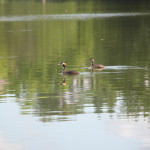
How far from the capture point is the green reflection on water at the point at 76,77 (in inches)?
858

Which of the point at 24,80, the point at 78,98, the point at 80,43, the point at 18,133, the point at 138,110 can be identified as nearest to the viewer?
the point at 18,133

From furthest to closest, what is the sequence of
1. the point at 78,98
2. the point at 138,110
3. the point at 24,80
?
the point at 24,80 → the point at 78,98 → the point at 138,110

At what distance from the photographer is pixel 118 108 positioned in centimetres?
2123

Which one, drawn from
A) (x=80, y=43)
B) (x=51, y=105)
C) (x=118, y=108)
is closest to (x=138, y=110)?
(x=118, y=108)

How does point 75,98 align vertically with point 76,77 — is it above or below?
below

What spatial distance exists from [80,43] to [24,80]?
23344 mm

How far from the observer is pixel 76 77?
29.5 meters

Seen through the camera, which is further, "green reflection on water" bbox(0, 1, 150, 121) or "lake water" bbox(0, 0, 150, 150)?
"green reflection on water" bbox(0, 1, 150, 121)

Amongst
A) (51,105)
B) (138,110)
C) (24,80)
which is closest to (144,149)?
(138,110)

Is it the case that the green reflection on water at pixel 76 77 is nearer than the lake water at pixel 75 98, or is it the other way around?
the lake water at pixel 75 98

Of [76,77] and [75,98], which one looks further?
[76,77]

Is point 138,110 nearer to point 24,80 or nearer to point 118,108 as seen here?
point 118,108

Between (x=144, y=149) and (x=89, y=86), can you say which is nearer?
(x=144, y=149)

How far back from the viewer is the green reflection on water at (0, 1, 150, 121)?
21.8 meters
